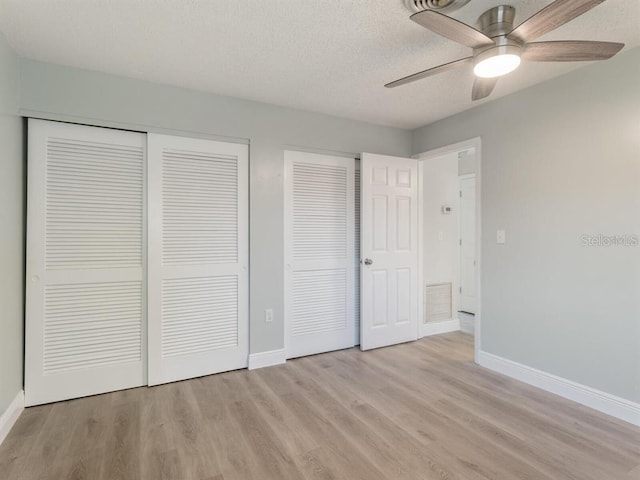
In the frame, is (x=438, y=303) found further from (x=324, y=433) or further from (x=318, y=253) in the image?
(x=324, y=433)

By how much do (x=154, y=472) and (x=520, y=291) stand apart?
2.92 metres

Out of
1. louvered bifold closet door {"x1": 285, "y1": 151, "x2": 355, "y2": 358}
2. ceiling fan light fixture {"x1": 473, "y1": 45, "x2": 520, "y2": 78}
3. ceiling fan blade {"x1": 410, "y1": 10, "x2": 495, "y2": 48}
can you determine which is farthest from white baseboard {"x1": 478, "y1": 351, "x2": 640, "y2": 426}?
ceiling fan blade {"x1": 410, "y1": 10, "x2": 495, "y2": 48}

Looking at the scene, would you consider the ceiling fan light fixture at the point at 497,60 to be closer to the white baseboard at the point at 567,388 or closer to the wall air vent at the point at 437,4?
the wall air vent at the point at 437,4

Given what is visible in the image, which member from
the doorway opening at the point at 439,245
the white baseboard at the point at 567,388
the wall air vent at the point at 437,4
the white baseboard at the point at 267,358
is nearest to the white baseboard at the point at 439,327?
the doorway opening at the point at 439,245

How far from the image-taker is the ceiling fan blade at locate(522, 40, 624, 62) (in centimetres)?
162

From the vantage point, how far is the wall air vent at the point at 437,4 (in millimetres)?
1655

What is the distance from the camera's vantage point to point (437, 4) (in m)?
1.69

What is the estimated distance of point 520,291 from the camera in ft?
9.29

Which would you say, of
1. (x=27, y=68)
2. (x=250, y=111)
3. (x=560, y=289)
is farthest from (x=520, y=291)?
(x=27, y=68)

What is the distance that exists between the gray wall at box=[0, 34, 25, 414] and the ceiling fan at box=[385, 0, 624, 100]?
2.47m

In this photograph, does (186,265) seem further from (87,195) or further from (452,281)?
(452,281)

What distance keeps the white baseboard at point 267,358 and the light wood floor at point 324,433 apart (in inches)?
7.1

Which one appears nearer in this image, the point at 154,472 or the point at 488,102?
the point at 154,472

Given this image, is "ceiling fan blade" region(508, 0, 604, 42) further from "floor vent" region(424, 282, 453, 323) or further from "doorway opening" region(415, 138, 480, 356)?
"floor vent" region(424, 282, 453, 323)
